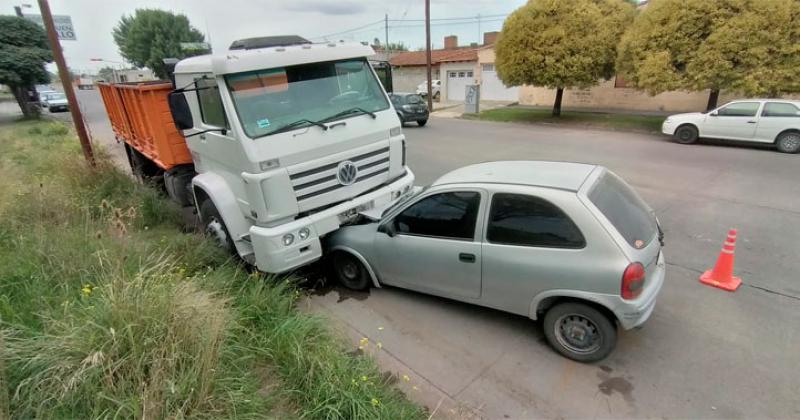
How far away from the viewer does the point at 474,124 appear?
59.1 feet

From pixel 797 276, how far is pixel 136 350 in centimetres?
632

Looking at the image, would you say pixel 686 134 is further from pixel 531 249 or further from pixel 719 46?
pixel 531 249

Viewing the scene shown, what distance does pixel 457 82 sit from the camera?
2964 cm

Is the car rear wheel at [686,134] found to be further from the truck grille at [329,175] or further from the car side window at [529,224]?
the car side window at [529,224]

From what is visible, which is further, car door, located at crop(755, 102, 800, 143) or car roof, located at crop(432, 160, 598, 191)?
car door, located at crop(755, 102, 800, 143)

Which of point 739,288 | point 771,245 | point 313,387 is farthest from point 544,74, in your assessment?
point 313,387

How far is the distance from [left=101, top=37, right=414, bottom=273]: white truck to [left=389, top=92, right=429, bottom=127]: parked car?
12.1 m

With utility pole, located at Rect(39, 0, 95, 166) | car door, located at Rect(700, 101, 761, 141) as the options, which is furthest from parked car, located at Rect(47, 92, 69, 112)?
car door, located at Rect(700, 101, 761, 141)

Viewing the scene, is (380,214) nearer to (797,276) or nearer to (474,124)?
(797,276)

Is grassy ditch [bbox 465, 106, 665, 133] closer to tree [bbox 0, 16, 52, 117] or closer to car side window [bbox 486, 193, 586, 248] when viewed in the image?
car side window [bbox 486, 193, 586, 248]

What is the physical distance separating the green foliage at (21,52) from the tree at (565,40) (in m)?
24.6

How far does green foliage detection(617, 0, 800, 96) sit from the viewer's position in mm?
11258

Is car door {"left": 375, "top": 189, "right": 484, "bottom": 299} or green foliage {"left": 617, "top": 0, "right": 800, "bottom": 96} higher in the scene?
green foliage {"left": 617, "top": 0, "right": 800, "bottom": 96}

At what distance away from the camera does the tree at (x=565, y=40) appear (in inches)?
Result: 591
